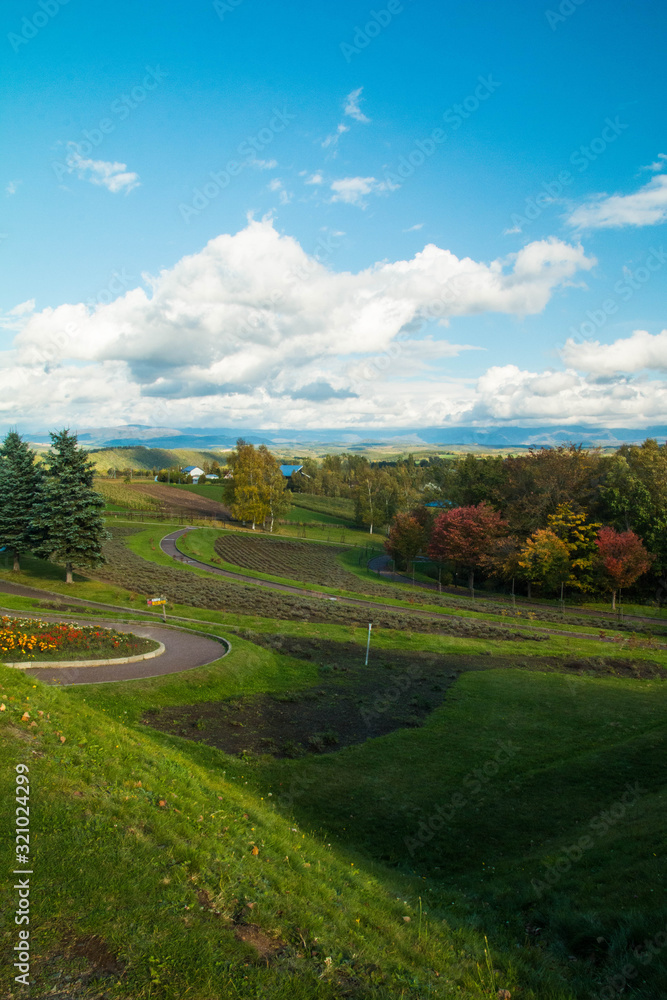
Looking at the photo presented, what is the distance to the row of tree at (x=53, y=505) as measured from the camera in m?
35.9

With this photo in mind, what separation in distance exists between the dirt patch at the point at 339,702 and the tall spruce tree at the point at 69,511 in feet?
55.9

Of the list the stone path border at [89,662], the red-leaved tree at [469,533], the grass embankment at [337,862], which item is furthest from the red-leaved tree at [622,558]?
the stone path border at [89,662]

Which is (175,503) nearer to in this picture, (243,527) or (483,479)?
(243,527)

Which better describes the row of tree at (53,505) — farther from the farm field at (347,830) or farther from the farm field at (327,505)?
the farm field at (327,505)

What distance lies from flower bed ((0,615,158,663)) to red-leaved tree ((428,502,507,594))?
38145mm

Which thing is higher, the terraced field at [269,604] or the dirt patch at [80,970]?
the dirt patch at [80,970]

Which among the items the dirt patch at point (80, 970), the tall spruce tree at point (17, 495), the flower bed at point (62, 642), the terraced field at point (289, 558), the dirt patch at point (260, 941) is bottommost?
the terraced field at point (289, 558)

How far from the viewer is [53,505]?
36000 mm

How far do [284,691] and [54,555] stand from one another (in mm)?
23243

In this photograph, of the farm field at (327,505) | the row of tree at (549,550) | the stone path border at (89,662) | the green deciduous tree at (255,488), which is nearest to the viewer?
the stone path border at (89,662)

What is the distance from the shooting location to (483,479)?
6562cm

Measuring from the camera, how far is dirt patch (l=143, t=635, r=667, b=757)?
→ 15914 mm

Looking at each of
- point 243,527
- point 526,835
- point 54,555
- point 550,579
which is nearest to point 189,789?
point 526,835

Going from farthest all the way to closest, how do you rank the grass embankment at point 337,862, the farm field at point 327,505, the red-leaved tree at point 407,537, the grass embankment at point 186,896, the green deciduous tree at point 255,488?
the farm field at point 327,505 → the green deciduous tree at point 255,488 → the red-leaved tree at point 407,537 → the grass embankment at point 337,862 → the grass embankment at point 186,896
